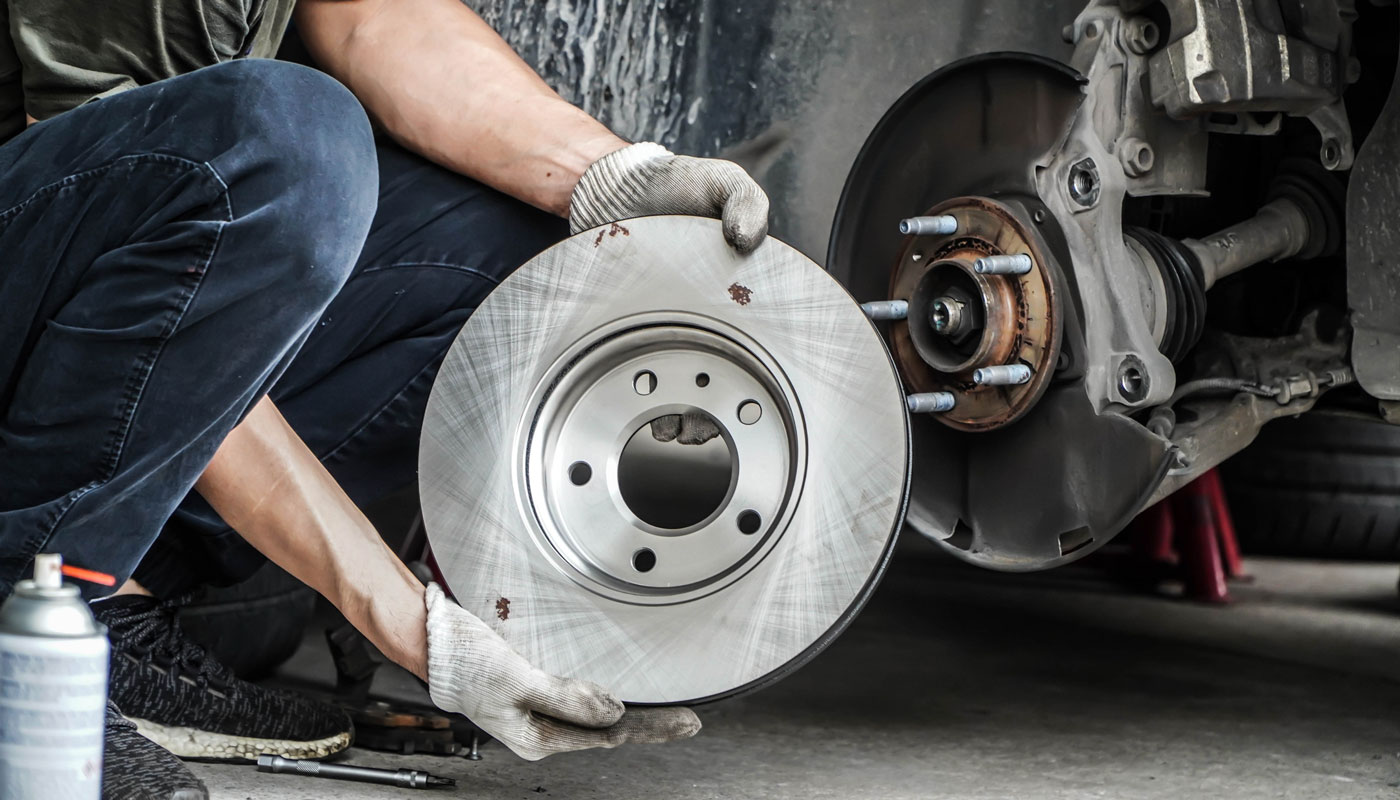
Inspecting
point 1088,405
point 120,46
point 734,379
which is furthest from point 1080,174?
point 120,46

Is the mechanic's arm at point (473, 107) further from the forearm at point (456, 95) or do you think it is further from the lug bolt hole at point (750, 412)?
the lug bolt hole at point (750, 412)

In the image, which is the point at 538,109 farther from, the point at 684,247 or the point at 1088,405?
the point at 1088,405

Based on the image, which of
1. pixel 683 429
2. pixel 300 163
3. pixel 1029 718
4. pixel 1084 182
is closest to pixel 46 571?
pixel 300 163

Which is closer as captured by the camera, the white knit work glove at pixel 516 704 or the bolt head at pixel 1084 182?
the white knit work glove at pixel 516 704

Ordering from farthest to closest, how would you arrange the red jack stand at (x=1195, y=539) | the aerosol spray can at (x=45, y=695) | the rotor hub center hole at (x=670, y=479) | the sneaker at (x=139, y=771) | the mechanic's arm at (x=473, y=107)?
the red jack stand at (x=1195, y=539), the rotor hub center hole at (x=670, y=479), the mechanic's arm at (x=473, y=107), the sneaker at (x=139, y=771), the aerosol spray can at (x=45, y=695)

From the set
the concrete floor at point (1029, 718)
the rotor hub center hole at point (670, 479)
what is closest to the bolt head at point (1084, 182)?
the rotor hub center hole at point (670, 479)

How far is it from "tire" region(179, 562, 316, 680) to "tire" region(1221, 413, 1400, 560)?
1601 millimetres

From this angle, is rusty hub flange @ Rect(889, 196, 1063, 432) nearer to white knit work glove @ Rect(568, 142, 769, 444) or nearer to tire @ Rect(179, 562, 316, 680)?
white knit work glove @ Rect(568, 142, 769, 444)

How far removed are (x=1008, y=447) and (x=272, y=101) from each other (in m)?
0.78

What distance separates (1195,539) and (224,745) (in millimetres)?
1900

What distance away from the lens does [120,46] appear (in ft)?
3.94

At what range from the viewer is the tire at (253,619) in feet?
4.97

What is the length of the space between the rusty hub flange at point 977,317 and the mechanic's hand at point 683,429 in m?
0.25

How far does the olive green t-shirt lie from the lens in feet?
3.83
